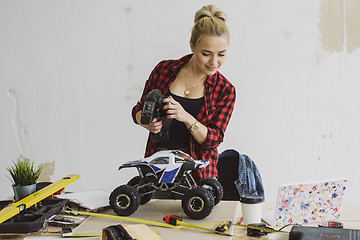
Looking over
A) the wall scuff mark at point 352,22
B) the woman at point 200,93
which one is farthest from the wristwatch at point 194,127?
the wall scuff mark at point 352,22

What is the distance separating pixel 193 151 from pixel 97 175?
2.03 m

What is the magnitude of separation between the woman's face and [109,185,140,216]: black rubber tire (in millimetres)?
678

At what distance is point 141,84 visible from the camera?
376 centimetres

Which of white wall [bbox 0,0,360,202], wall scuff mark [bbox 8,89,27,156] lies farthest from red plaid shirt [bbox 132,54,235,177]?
wall scuff mark [bbox 8,89,27,156]

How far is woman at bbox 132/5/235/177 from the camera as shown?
6.32 ft

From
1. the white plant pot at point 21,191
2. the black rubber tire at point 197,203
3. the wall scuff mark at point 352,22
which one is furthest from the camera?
the wall scuff mark at point 352,22

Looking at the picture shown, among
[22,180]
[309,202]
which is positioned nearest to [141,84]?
[22,180]

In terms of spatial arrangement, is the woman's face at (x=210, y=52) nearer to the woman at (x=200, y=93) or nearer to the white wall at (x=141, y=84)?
the woman at (x=200, y=93)

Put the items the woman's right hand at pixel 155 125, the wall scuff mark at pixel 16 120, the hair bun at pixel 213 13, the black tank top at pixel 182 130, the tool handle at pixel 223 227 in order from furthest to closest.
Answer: the wall scuff mark at pixel 16 120
the black tank top at pixel 182 130
the hair bun at pixel 213 13
the woman's right hand at pixel 155 125
the tool handle at pixel 223 227

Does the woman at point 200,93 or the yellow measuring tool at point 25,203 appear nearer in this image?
the yellow measuring tool at point 25,203

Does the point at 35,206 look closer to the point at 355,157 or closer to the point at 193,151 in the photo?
the point at 193,151

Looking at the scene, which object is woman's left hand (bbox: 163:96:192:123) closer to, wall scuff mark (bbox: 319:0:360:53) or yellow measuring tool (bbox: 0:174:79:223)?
yellow measuring tool (bbox: 0:174:79:223)

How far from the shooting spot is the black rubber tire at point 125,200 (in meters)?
1.66

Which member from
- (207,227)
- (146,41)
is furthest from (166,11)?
(207,227)
